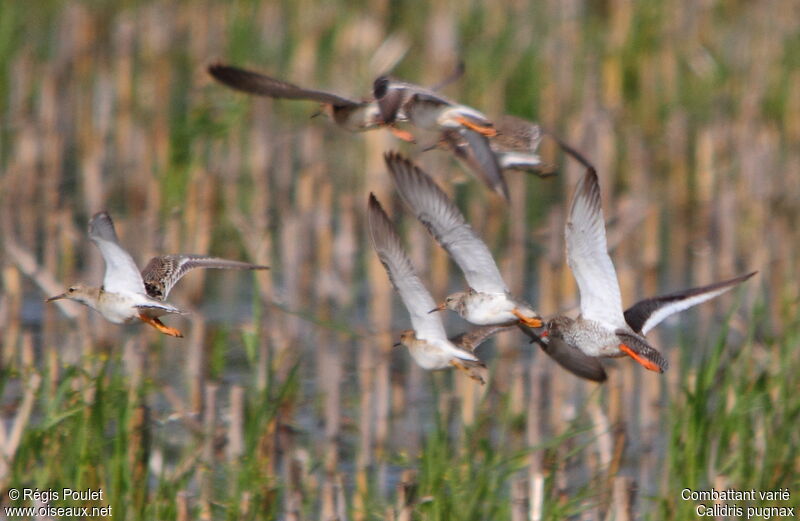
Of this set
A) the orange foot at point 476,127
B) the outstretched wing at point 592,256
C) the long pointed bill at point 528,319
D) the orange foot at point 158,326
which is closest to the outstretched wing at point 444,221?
the long pointed bill at point 528,319

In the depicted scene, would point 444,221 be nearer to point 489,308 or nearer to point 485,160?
point 489,308

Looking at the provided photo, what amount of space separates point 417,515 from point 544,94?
296 inches

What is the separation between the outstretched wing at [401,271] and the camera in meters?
5.37

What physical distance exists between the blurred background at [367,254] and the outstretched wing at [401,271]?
28 cm

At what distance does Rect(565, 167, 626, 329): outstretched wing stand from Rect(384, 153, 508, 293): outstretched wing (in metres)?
0.30

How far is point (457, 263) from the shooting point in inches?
222

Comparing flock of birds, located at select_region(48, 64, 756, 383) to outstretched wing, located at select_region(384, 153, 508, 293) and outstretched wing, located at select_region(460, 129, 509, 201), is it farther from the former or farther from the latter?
outstretched wing, located at select_region(460, 129, 509, 201)

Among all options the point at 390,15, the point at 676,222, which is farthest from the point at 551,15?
the point at 676,222

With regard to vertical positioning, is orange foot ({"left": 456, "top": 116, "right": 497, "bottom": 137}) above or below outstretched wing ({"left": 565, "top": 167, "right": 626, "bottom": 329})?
above

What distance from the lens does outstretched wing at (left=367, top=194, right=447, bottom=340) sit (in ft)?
17.6

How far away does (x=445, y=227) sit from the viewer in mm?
5312

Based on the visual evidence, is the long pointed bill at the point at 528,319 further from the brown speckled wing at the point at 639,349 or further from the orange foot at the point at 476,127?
the orange foot at the point at 476,127

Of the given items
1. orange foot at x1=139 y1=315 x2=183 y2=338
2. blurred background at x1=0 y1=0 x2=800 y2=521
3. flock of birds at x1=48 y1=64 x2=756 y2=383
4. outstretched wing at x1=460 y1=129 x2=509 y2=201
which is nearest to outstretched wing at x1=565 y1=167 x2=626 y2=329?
flock of birds at x1=48 y1=64 x2=756 y2=383

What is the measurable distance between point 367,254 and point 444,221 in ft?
15.2
